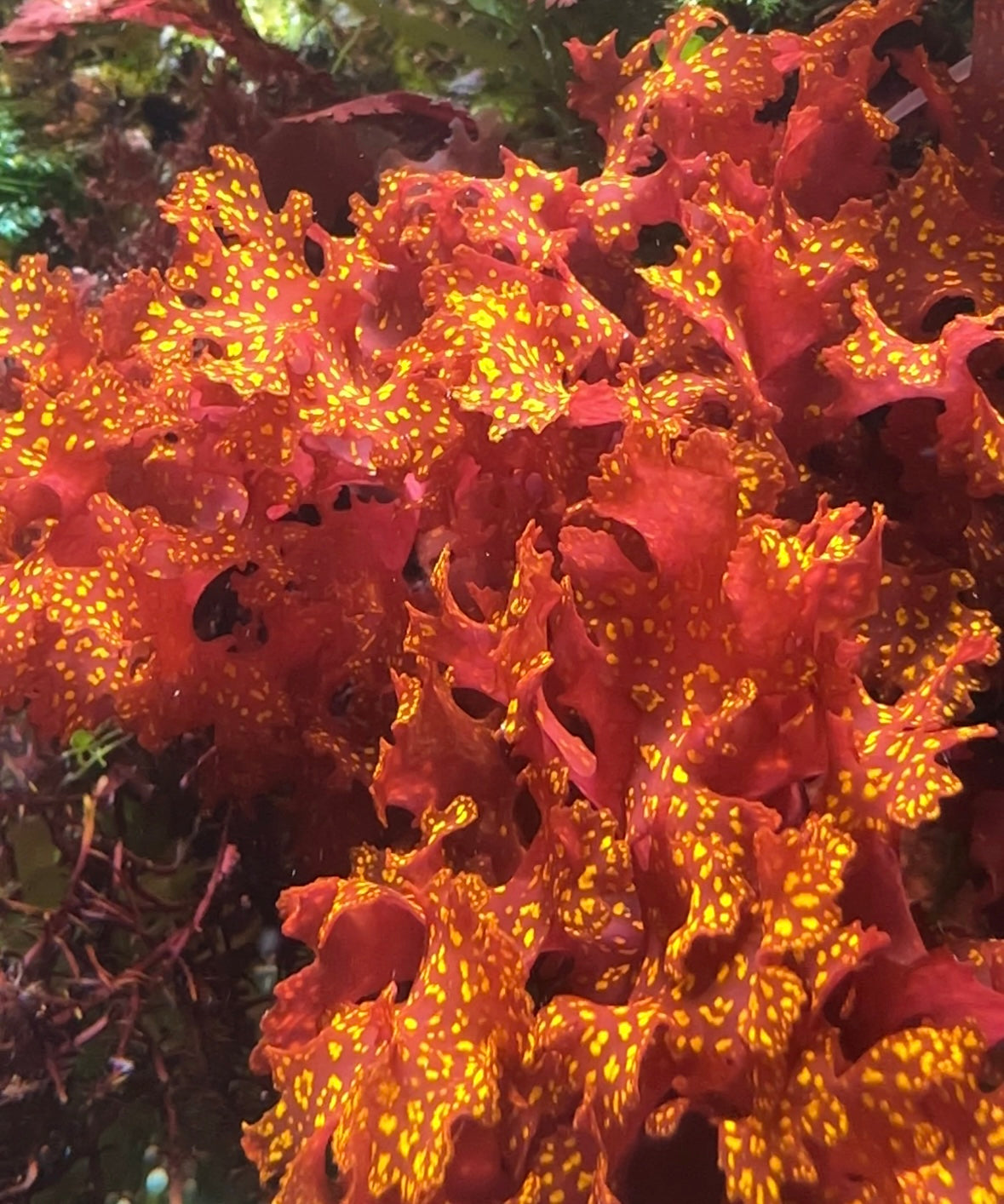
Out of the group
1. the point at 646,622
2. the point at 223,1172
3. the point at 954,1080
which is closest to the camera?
the point at 954,1080

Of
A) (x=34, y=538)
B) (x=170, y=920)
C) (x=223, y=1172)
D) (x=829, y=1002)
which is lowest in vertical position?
(x=223, y=1172)

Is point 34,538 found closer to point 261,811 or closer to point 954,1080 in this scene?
point 261,811

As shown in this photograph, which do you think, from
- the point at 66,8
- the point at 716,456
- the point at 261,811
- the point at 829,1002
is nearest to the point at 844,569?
the point at 716,456

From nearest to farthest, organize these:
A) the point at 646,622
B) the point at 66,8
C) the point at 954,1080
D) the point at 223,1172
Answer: the point at 954,1080 → the point at 646,622 → the point at 223,1172 → the point at 66,8

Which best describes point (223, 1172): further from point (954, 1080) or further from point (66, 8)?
point (66, 8)

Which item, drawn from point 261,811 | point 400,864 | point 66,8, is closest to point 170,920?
point 261,811

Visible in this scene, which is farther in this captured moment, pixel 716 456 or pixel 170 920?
pixel 170 920

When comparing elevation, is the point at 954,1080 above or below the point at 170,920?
above

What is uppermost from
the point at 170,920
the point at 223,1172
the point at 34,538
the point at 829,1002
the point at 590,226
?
the point at 590,226

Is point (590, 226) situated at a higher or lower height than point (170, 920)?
higher
